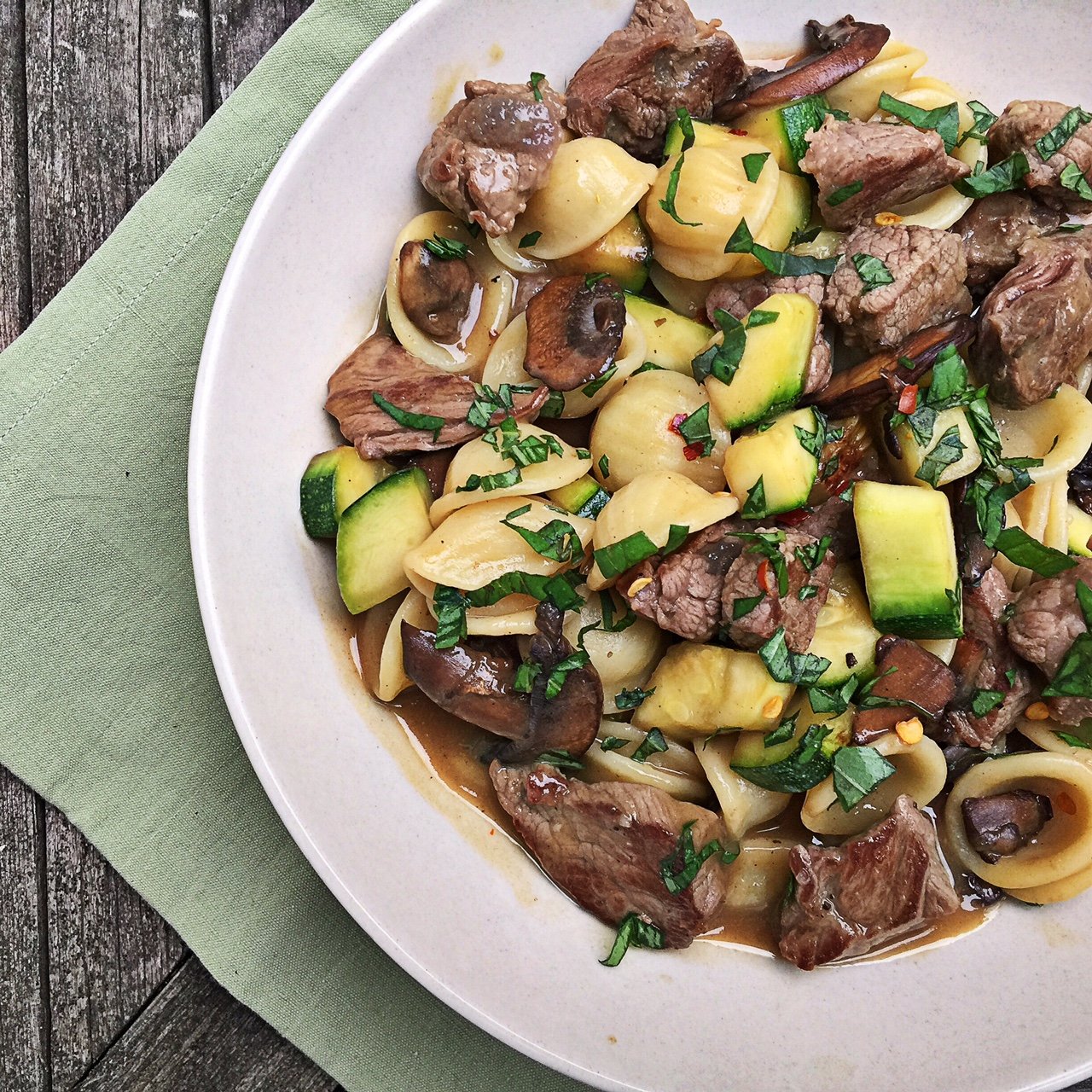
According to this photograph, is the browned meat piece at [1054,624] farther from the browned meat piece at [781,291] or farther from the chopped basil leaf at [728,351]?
the chopped basil leaf at [728,351]

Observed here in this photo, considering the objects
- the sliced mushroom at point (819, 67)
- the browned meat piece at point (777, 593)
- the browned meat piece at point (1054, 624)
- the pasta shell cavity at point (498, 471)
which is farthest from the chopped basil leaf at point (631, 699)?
the sliced mushroom at point (819, 67)

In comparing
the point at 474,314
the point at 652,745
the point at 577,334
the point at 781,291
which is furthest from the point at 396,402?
the point at 652,745

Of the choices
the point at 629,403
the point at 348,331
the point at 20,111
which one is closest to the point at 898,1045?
the point at 629,403

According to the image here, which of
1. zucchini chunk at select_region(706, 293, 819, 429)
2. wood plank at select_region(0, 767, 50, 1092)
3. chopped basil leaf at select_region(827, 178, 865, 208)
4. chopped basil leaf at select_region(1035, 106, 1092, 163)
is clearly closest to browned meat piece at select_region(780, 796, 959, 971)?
zucchini chunk at select_region(706, 293, 819, 429)

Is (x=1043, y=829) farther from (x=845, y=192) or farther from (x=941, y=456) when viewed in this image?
(x=845, y=192)

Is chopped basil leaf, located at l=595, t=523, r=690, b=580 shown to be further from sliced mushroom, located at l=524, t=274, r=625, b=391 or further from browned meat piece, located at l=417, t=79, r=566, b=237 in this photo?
browned meat piece, located at l=417, t=79, r=566, b=237

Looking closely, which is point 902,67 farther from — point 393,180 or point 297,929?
point 297,929
